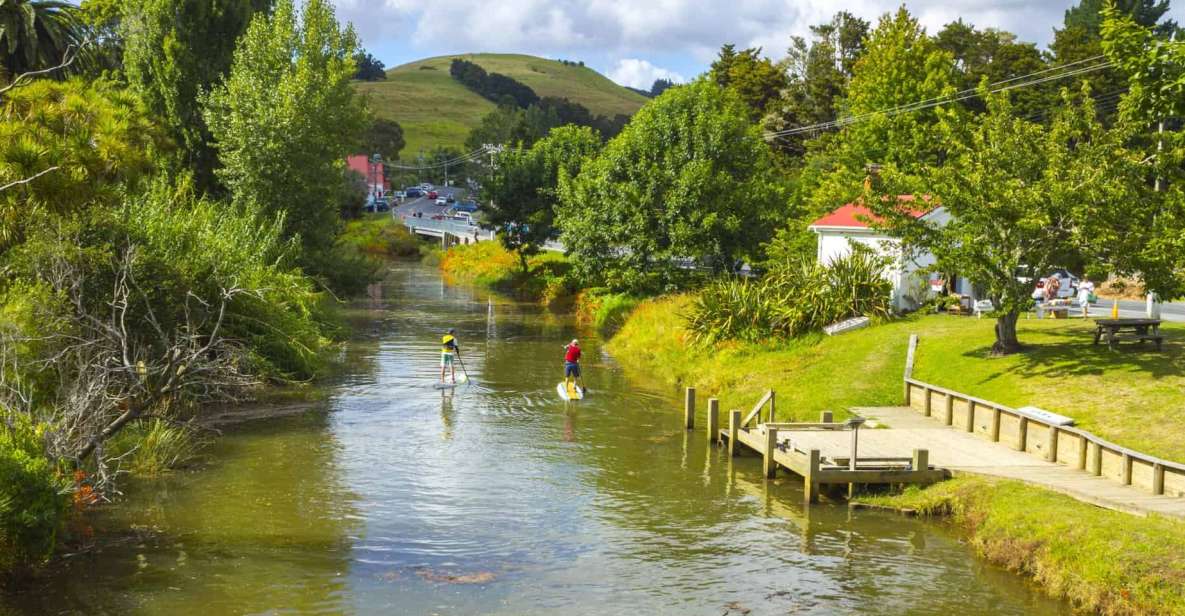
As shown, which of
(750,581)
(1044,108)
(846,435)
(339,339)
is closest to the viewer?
(750,581)

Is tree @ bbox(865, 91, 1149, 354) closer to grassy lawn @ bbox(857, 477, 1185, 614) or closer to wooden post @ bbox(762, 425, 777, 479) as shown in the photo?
wooden post @ bbox(762, 425, 777, 479)

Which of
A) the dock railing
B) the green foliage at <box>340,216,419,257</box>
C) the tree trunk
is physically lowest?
the dock railing

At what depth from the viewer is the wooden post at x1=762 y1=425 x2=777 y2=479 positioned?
24281 millimetres

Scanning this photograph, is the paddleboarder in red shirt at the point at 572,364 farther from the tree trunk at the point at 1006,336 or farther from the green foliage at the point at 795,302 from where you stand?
the tree trunk at the point at 1006,336

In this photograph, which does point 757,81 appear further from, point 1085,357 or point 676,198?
point 1085,357

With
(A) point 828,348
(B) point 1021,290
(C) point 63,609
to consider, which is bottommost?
(C) point 63,609

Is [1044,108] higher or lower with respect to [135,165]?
higher

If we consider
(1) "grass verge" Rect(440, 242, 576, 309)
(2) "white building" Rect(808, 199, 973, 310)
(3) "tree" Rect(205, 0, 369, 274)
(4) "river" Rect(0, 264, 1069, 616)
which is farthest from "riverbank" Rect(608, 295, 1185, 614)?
(1) "grass verge" Rect(440, 242, 576, 309)

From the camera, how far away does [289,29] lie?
151 ft

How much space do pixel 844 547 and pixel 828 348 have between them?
1564 centimetres

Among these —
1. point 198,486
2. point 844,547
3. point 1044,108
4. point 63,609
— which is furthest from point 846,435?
point 1044,108

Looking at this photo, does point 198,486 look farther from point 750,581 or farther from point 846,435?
point 846,435

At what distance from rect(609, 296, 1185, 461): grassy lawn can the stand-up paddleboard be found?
13.8 feet

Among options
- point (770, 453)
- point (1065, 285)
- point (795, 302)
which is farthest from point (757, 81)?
point (770, 453)
